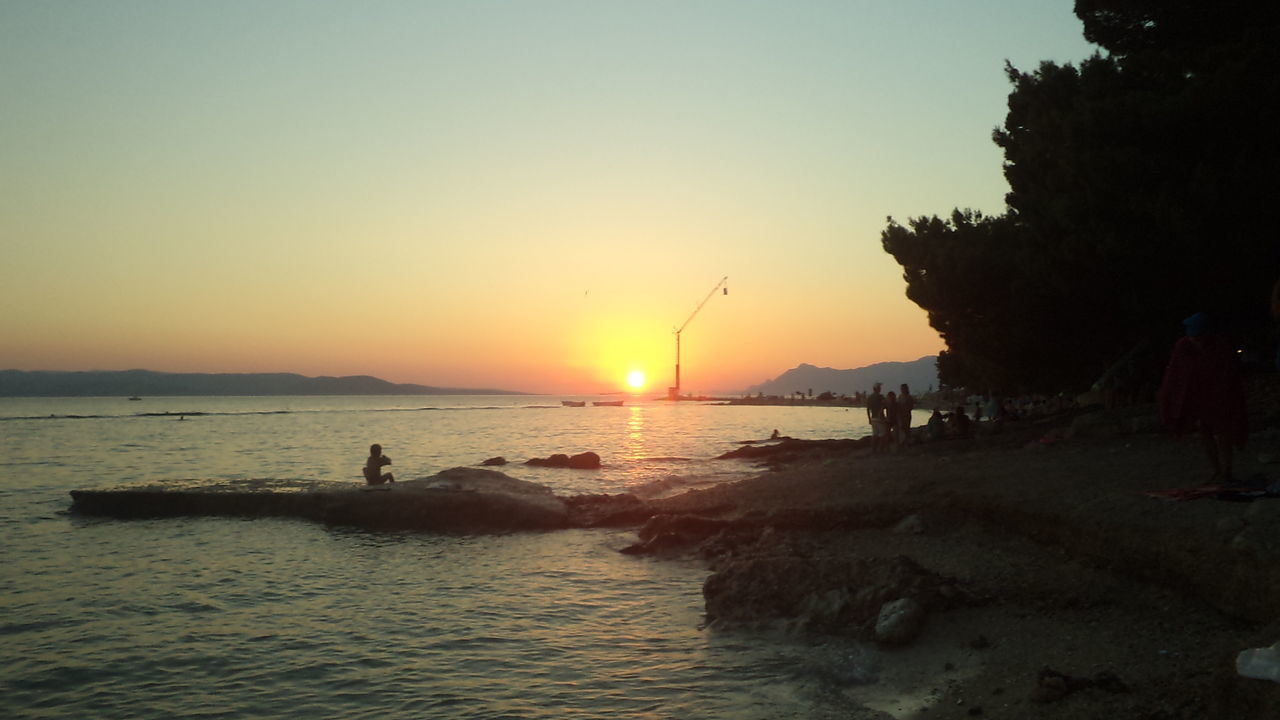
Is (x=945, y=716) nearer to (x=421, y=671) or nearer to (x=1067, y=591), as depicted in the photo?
(x=1067, y=591)

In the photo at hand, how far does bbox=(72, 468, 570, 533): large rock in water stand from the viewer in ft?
58.5

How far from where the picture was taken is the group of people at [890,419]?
2377 cm

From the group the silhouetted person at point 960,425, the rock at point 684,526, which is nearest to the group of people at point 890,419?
the silhouetted person at point 960,425

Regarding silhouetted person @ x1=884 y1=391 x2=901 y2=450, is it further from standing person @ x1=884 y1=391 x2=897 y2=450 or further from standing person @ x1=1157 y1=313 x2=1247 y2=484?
standing person @ x1=1157 y1=313 x2=1247 y2=484

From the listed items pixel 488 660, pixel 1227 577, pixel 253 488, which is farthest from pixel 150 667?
pixel 253 488

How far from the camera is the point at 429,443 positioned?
57.4 m

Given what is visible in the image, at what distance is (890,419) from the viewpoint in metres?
24.2

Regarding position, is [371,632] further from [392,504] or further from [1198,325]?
[1198,325]

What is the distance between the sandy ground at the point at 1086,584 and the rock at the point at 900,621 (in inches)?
5.1

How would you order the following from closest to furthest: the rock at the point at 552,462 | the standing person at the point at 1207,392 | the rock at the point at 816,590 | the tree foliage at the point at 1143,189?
1. the rock at the point at 816,590
2. the standing person at the point at 1207,392
3. the tree foliage at the point at 1143,189
4. the rock at the point at 552,462

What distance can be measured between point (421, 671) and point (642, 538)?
733 cm

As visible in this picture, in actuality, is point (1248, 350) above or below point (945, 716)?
above

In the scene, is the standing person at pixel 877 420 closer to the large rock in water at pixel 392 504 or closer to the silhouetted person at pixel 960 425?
the silhouetted person at pixel 960 425

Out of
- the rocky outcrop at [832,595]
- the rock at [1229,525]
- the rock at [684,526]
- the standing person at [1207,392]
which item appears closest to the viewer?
the rock at [1229,525]
